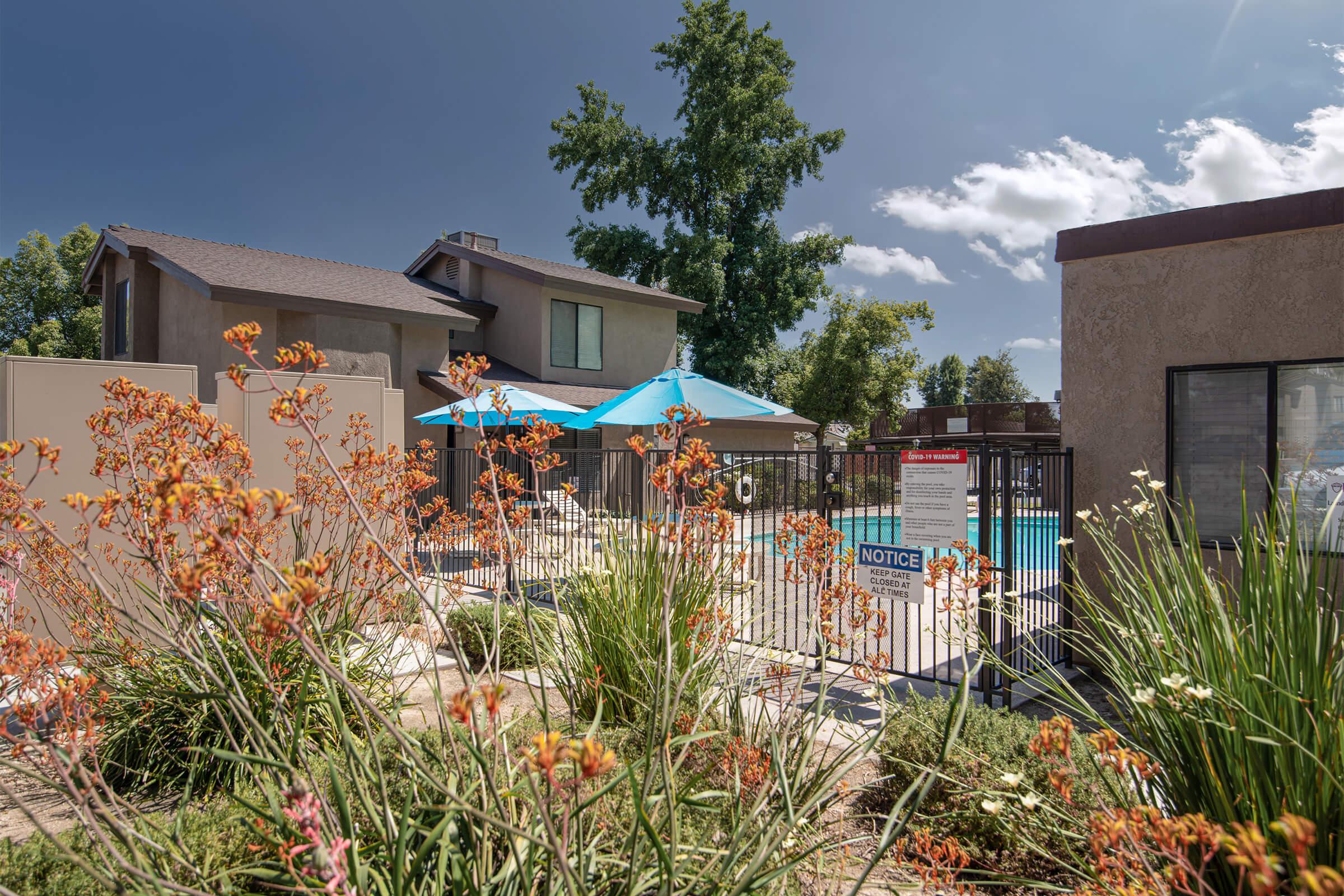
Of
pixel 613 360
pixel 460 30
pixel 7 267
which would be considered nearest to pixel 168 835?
pixel 613 360

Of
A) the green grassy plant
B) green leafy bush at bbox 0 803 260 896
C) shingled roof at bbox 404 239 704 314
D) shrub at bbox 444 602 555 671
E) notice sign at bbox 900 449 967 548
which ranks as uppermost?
shingled roof at bbox 404 239 704 314

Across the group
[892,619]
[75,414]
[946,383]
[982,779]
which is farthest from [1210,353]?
[946,383]

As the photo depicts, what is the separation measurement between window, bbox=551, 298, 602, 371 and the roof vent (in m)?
3.87

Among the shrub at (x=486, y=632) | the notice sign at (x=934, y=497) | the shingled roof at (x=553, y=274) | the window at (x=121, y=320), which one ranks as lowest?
the shrub at (x=486, y=632)

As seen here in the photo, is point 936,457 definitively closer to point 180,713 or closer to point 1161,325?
point 1161,325

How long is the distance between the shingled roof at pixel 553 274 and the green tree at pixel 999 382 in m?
56.7

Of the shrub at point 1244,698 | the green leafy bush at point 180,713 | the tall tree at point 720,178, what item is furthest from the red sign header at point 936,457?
the tall tree at point 720,178

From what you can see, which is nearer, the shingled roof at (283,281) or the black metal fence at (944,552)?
the black metal fence at (944,552)

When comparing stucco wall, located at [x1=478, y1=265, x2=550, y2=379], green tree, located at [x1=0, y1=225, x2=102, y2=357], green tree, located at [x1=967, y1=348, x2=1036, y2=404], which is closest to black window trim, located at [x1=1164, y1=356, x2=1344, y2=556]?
stucco wall, located at [x1=478, y1=265, x2=550, y2=379]

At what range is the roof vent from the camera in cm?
2195

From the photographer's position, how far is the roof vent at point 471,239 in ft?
72.0

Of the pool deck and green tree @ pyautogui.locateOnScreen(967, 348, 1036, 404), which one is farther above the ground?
green tree @ pyautogui.locateOnScreen(967, 348, 1036, 404)

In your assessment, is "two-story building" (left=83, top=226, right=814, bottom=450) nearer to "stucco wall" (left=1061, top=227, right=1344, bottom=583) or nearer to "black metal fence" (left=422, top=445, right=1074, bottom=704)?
"black metal fence" (left=422, top=445, right=1074, bottom=704)

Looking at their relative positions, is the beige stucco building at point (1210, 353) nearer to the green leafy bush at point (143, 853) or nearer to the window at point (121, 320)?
the green leafy bush at point (143, 853)
